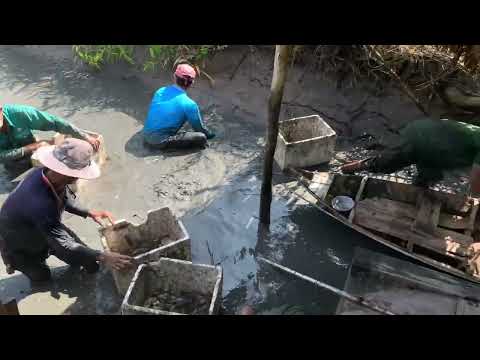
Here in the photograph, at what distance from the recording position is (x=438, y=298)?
14.0 feet

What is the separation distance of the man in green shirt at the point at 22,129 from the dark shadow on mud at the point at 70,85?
→ 1.84m

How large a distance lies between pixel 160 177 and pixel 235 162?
1177 millimetres

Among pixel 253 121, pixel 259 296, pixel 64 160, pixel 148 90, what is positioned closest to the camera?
pixel 64 160

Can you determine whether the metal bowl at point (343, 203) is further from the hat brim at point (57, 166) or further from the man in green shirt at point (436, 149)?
the hat brim at point (57, 166)

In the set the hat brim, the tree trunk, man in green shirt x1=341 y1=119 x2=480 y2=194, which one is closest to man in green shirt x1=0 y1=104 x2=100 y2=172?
the hat brim

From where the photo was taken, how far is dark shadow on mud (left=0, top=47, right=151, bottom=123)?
8.02 metres

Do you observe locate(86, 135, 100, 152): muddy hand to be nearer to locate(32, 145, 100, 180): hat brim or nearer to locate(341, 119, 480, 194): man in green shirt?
locate(32, 145, 100, 180): hat brim

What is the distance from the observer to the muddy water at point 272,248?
4770mm

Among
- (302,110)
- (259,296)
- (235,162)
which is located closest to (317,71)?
(302,110)

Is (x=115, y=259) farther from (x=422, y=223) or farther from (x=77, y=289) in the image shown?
(x=422, y=223)

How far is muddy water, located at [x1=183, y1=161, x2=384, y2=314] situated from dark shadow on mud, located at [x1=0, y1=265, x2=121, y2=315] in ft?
3.51

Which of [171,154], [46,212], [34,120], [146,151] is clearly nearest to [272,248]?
[171,154]

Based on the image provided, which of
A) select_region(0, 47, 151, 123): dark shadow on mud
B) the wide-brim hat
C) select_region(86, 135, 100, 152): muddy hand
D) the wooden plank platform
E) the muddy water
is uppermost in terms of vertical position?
the wide-brim hat
